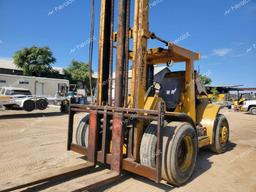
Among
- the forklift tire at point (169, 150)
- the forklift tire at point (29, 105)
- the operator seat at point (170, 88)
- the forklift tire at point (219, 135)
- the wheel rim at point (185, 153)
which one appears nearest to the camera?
the forklift tire at point (169, 150)

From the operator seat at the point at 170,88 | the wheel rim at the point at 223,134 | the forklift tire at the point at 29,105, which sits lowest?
the wheel rim at the point at 223,134

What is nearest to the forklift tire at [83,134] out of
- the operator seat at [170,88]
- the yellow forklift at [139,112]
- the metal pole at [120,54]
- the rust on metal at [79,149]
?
the yellow forklift at [139,112]

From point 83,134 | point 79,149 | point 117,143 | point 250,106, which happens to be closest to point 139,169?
point 117,143

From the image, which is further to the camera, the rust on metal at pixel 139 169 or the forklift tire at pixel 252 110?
the forklift tire at pixel 252 110

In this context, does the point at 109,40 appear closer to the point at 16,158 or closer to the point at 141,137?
the point at 141,137

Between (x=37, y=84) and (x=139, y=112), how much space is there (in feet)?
74.5

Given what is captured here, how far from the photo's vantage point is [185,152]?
14.5ft

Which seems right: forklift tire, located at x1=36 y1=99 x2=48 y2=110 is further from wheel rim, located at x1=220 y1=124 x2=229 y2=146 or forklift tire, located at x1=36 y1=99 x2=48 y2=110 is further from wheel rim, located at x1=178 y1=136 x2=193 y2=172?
wheel rim, located at x1=178 y1=136 x2=193 y2=172

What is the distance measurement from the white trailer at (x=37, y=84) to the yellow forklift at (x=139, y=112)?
1875cm

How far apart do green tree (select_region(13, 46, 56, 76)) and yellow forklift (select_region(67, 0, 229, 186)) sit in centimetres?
3411

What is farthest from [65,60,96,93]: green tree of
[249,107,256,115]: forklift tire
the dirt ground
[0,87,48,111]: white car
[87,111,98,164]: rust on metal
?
[87,111,98,164]: rust on metal

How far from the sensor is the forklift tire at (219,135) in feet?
19.5

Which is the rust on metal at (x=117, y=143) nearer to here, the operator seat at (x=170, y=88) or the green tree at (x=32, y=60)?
the operator seat at (x=170, y=88)

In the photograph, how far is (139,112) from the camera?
12.3ft
